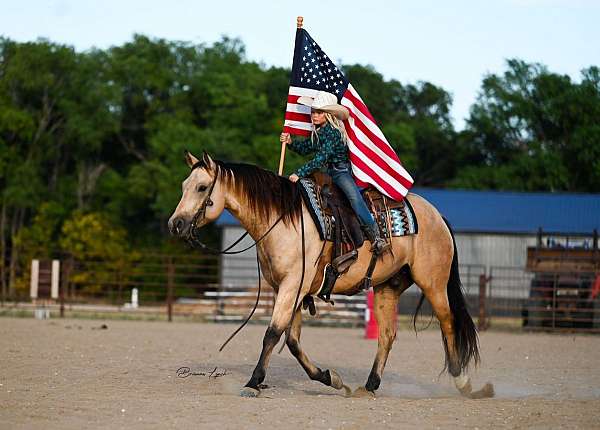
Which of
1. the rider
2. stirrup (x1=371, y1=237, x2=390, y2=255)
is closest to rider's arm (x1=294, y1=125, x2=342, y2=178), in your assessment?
the rider

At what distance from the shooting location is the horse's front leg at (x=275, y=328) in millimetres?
8164

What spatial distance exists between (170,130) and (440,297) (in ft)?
111

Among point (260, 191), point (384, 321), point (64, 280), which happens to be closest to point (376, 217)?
point (384, 321)

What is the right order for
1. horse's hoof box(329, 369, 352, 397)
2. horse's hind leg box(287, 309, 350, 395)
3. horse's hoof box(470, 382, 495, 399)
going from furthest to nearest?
horse's hoof box(470, 382, 495, 399) → horse's hoof box(329, 369, 352, 397) → horse's hind leg box(287, 309, 350, 395)

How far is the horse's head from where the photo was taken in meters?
8.18

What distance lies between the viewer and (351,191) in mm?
8938

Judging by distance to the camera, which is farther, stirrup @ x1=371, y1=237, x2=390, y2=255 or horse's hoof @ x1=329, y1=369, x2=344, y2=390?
stirrup @ x1=371, y1=237, x2=390, y2=255

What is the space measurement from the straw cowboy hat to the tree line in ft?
95.5

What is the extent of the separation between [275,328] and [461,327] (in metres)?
2.43

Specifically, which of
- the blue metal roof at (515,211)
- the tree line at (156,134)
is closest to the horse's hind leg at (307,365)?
the blue metal roof at (515,211)

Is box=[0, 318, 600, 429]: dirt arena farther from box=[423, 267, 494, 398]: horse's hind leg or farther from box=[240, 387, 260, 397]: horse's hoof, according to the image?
box=[423, 267, 494, 398]: horse's hind leg

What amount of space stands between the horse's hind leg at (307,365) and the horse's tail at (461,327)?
4.71ft

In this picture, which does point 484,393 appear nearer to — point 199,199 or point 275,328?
point 275,328

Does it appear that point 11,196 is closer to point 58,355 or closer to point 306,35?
point 58,355
